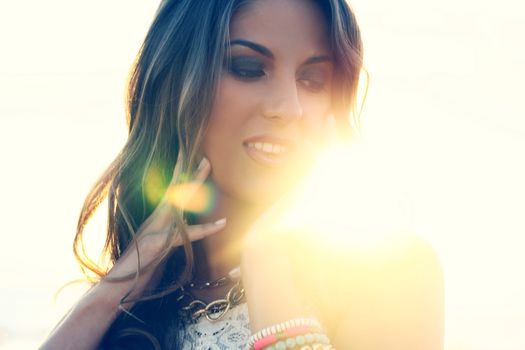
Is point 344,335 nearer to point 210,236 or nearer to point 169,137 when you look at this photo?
point 210,236

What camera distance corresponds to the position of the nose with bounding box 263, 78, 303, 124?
3.14 metres

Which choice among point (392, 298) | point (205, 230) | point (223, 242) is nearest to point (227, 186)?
point (205, 230)

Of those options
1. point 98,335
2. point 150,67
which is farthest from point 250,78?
point 98,335

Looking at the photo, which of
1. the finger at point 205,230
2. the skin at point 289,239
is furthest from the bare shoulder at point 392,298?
the finger at point 205,230

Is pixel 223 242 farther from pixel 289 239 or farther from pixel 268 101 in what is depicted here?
pixel 268 101

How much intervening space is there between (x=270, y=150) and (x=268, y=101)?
0.23 m

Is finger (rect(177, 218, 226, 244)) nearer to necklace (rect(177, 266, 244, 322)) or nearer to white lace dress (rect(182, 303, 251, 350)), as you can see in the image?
necklace (rect(177, 266, 244, 322))

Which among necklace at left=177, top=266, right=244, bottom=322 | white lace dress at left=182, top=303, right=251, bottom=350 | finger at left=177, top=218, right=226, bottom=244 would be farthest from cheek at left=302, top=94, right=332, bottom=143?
white lace dress at left=182, top=303, right=251, bottom=350

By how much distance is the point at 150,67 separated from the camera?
3.67 m

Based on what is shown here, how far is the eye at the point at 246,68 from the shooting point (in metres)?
3.26

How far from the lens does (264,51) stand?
3.23m

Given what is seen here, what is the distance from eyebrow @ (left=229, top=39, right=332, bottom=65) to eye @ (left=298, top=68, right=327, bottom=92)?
0.17ft

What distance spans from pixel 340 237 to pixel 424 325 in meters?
0.55

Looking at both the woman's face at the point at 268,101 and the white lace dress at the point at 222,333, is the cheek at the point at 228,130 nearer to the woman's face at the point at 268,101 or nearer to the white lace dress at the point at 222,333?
the woman's face at the point at 268,101
